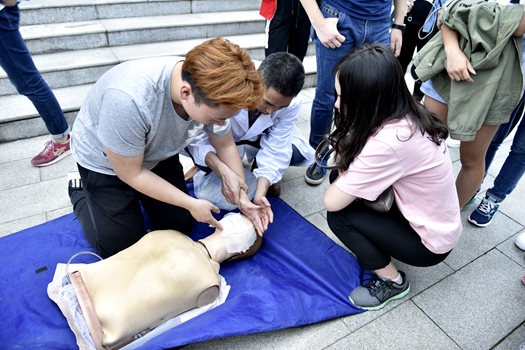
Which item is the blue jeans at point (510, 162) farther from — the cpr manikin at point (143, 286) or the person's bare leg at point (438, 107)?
the cpr manikin at point (143, 286)

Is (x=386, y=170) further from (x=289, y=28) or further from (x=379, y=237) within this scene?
(x=289, y=28)

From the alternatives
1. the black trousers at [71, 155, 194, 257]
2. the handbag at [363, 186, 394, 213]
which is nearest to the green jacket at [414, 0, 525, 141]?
the handbag at [363, 186, 394, 213]

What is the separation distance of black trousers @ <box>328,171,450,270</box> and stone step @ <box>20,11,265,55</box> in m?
3.44

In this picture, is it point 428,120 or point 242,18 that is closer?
point 428,120

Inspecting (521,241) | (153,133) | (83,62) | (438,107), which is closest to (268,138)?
(153,133)

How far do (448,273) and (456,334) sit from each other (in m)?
0.41

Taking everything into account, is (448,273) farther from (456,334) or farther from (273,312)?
(273,312)

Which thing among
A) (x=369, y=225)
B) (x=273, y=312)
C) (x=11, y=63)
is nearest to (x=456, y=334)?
(x=369, y=225)

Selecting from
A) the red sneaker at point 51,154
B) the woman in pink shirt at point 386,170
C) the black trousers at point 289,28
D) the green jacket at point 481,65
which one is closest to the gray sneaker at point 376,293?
the woman in pink shirt at point 386,170

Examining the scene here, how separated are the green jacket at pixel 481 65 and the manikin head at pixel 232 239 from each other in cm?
120

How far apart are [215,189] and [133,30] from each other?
2725 millimetres

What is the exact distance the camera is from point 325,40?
217 centimetres

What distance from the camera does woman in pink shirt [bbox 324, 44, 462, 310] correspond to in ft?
4.43

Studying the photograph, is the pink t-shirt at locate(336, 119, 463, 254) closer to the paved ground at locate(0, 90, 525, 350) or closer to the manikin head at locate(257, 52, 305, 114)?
the paved ground at locate(0, 90, 525, 350)
